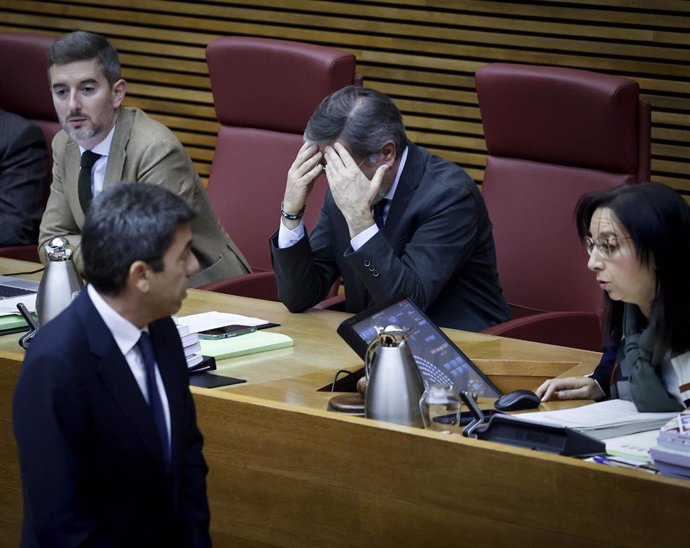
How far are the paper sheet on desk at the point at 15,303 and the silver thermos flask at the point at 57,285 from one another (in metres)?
0.27

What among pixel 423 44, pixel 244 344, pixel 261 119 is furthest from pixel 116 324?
pixel 423 44

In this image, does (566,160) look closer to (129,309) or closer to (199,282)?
(199,282)

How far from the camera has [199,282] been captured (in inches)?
161

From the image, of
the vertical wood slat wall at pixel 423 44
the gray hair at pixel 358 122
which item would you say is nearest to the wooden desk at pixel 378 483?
the gray hair at pixel 358 122

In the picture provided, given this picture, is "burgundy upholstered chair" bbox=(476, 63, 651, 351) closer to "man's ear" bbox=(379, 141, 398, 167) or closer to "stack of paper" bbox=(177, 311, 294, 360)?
"man's ear" bbox=(379, 141, 398, 167)

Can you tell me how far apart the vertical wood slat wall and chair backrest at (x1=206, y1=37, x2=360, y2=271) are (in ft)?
3.27

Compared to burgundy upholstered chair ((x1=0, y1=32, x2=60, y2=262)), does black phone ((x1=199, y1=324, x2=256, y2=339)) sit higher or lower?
lower

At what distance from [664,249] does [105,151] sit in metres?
2.12

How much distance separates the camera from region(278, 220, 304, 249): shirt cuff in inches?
138

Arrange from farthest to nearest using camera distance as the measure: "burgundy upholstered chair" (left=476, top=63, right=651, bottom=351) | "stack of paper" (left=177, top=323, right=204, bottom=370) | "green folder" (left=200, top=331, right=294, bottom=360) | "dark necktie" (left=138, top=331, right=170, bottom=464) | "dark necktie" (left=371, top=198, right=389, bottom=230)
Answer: "burgundy upholstered chair" (left=476, top=63, right=651, bottom=351) < "dark necktie" (left=371, top=198, right=389, bottom=230) < "green folder" (left=200, top=331, right=294, bottom=360) < "stack of paper" (left=177, top=323, right=204, bottom=370) < "dark necktie" (left=138, top=331, right=170, bottom=464)

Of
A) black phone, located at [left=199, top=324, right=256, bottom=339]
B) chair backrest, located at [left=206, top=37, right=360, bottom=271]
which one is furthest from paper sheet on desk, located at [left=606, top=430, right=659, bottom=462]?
chair backrest, located at [left=206, top=37, right=360, bottom=271]

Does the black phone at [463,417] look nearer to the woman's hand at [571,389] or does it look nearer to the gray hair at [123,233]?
the woman's hand at [571,389]

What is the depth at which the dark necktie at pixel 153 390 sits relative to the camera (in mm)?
2029

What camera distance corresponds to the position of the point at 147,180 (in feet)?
13.4
